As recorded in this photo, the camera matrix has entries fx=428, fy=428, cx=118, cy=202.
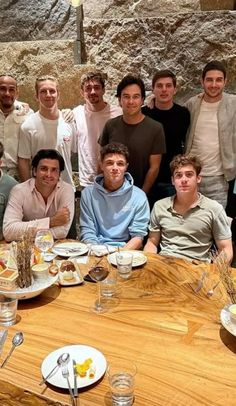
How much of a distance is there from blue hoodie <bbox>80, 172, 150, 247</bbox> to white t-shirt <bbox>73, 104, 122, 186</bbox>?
639 mm

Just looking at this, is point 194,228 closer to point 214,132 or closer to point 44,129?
point 214,132

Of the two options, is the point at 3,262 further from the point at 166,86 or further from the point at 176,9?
the point at 176,9

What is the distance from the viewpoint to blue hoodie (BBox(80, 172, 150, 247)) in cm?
265

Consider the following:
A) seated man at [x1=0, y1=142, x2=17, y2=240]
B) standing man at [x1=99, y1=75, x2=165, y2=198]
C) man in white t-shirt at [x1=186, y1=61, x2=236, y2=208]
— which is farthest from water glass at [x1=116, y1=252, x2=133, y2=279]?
man in white t-shirt at [x1=186, y1=61, x2=236, y2=208]

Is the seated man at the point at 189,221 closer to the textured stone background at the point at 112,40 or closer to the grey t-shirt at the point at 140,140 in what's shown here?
the grey t-shirt at the point at 140,140

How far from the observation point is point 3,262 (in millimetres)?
1803

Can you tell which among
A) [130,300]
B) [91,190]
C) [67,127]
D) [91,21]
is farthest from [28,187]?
[91,21]

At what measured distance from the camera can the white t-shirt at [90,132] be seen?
10.8 feet

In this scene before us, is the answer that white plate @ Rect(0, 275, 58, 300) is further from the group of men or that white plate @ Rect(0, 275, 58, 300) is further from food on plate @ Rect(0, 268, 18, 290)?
the group of men

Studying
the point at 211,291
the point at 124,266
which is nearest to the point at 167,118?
the point at 124,266

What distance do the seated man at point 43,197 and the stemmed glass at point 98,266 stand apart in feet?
1.28

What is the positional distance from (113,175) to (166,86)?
0.85 meters

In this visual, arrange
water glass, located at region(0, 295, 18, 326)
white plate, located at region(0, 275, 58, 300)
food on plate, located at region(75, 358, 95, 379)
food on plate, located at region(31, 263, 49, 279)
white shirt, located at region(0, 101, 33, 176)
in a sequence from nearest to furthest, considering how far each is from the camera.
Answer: food on plate, located at region(75, 358, 95, 379)
water glass, located at region(0, 295, 18, 326)
white plate, located at region(0, 275, 58, 300)
food on plate, located at region(31, 263, 49, 279)
white shirt, located at region(0, 101, 33, 176)

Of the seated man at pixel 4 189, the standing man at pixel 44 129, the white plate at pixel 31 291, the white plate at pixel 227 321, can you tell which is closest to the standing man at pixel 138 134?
the standing man at pixel 44 129
